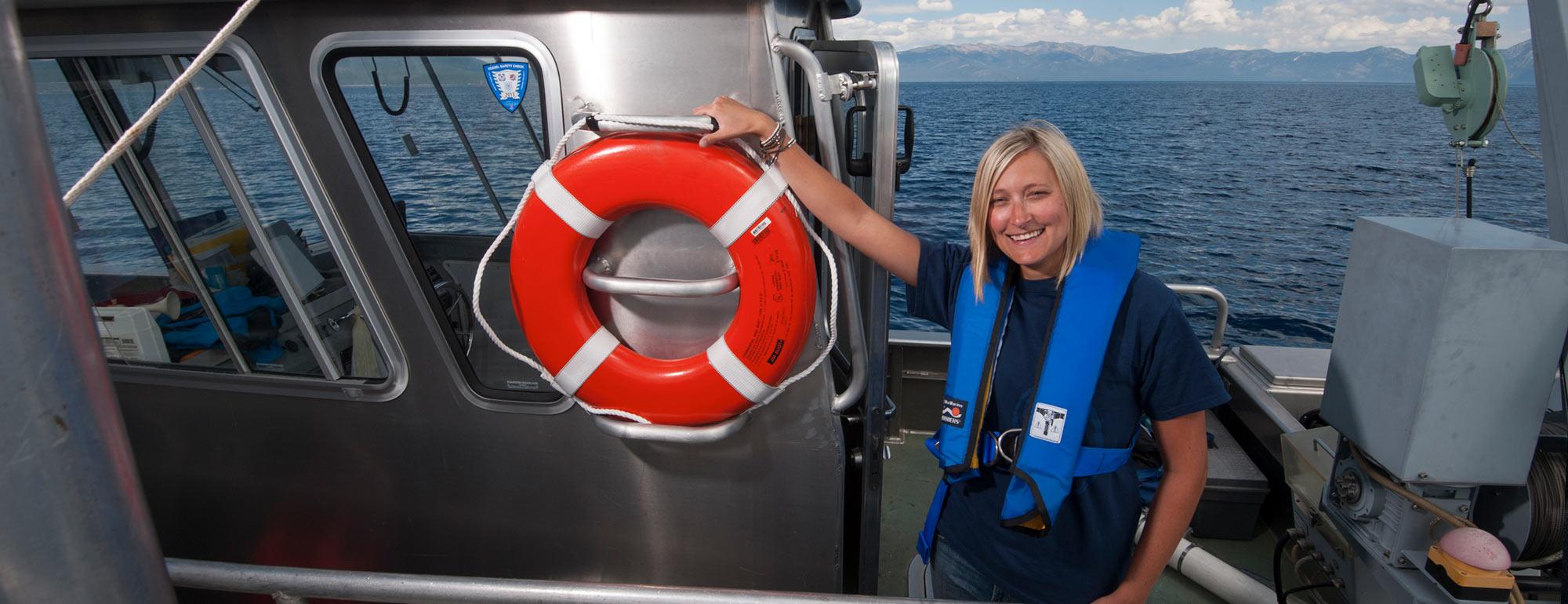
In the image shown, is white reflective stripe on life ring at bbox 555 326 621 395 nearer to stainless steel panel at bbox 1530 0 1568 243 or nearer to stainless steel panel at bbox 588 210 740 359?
stainless steel panel at bbox 588 210 740 359

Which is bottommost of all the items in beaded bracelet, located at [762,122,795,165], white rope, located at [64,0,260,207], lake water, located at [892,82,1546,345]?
lake water, located at [892,82,1546,345]

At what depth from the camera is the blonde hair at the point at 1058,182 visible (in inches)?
55.4

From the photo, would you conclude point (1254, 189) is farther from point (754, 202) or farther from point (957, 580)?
point (754, 202)

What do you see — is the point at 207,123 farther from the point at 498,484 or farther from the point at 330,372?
the point at 498,484

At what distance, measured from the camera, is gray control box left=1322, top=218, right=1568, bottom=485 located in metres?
1.63

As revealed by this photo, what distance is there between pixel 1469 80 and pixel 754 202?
2.35 meters

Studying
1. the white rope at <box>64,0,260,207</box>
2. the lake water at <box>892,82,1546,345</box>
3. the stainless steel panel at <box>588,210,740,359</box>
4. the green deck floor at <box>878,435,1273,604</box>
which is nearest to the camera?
the white rope at <box>64,0,260,207</box>

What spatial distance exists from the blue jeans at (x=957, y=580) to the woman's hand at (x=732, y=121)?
0.87 metres

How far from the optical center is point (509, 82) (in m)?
1.78

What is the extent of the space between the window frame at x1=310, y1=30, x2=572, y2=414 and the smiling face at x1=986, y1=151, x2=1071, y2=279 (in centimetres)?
90

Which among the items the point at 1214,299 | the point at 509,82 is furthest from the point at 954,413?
the point at 1214,299

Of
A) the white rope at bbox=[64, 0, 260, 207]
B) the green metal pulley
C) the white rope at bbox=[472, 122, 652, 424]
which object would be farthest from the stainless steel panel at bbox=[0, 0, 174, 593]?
the green metal pulley

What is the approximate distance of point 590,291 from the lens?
6.31 feet

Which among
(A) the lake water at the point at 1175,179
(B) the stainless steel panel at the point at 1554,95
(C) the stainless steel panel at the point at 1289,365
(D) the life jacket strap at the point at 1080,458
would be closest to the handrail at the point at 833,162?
(D) the life jacket strap at the point at 1080,458
